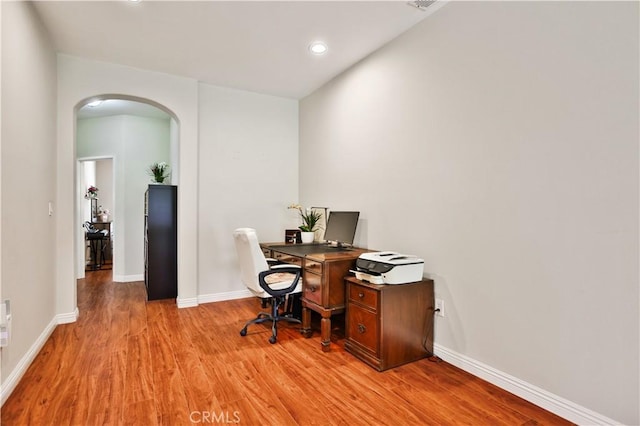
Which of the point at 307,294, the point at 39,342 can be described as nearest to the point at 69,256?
the point at 39,342

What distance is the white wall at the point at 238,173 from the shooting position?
4.30 meters

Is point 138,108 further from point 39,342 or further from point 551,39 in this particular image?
point 551,39

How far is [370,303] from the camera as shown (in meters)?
2.50

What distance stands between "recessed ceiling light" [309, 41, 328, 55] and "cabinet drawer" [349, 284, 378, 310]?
2.31 metres

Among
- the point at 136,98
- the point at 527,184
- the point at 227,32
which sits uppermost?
the point at 227,32

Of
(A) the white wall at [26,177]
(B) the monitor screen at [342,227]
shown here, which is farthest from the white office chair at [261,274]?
(A) the white wall at [26,177]

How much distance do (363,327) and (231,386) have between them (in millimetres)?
1036

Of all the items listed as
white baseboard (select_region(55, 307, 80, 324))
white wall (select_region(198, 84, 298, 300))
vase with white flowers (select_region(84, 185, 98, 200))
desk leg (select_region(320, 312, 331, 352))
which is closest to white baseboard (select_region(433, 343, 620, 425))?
desk leg (select_region(320, 312, 331, 352))

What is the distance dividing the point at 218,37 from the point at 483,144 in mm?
2528

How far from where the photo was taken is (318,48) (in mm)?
3309

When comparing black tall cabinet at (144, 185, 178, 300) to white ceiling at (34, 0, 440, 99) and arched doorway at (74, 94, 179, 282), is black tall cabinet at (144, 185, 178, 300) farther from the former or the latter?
white ceiling at (34, 0, 440, 99)

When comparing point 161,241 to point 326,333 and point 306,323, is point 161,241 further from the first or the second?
point 326,333

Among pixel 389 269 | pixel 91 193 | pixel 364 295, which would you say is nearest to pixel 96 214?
pixel 91 193

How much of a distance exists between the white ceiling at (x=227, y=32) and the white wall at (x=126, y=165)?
232cm
